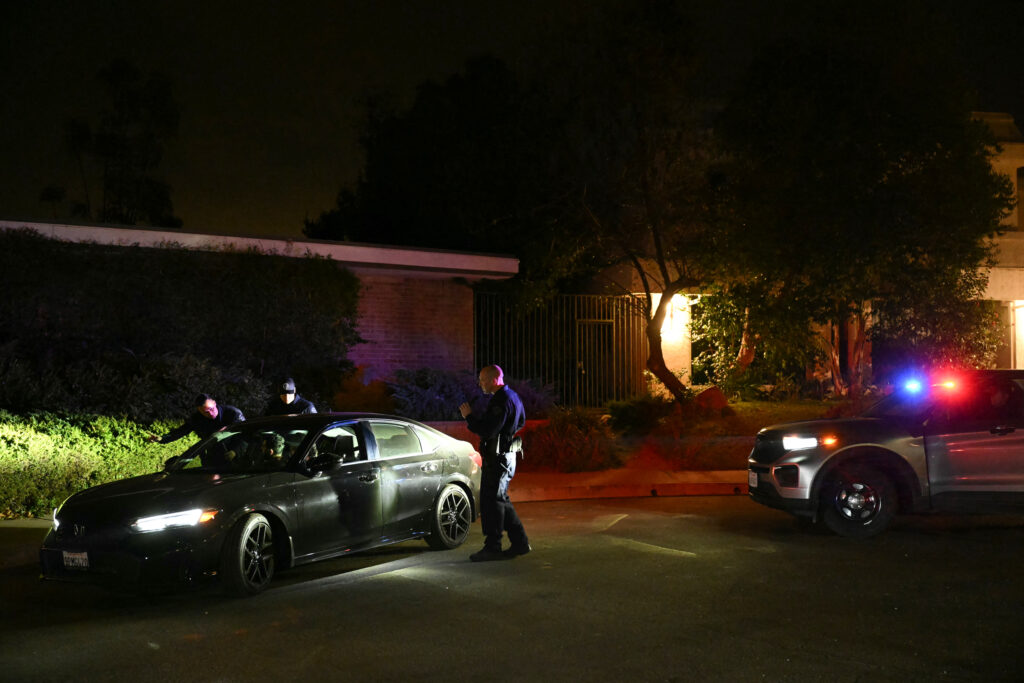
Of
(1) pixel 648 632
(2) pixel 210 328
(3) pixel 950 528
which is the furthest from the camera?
(2) pixel 210 328

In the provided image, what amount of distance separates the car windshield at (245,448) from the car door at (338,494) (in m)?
0.29

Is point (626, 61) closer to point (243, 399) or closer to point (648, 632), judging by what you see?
point (243, 399)

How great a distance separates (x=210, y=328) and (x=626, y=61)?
8881 millimetres

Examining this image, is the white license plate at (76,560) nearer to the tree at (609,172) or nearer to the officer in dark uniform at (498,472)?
the officer in dark uniform at (498,472)

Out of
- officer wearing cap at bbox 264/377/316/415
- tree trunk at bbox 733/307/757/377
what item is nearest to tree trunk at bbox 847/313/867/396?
tree trunk at bbox 733/307/757/377

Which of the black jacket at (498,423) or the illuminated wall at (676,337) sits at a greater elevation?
the illuminated wall at (676,337)

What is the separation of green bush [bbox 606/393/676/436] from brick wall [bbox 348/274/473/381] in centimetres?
316

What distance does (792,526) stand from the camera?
1028 centimetres

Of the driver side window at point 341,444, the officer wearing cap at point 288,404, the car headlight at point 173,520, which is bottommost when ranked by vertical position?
the car headlight at point 173,520

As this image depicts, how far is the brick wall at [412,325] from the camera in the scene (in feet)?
64.2

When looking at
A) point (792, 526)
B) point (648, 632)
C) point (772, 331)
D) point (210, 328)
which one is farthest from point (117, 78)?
point (648, 632)

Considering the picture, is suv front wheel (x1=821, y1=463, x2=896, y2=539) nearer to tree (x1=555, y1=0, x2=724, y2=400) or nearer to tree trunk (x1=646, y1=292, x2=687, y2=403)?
tree (x1=555, y1=0, x2=724, y2=400)

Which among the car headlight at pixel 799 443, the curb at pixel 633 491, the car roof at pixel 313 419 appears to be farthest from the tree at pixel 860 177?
the car roof at pixel 313 419

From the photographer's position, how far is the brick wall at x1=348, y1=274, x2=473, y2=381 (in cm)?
1956
